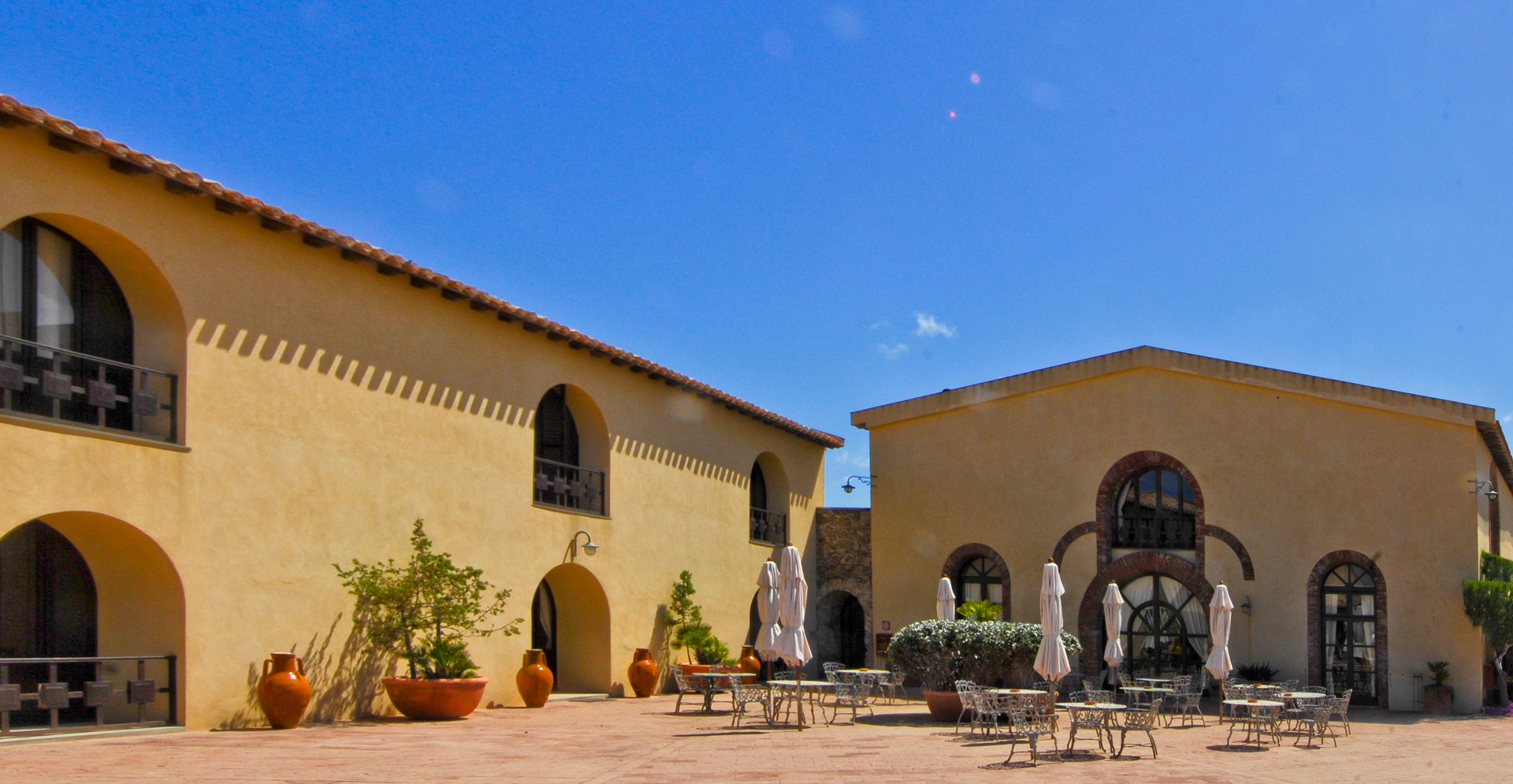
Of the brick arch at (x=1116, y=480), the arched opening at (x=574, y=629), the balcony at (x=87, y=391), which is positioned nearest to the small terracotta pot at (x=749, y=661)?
the arched opening at (x=574, y=629)

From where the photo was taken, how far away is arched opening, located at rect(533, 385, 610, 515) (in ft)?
65.6

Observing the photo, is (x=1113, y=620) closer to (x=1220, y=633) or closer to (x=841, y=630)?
(x=1220, y=633)

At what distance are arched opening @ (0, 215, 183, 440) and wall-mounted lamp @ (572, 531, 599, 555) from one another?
25.3ft

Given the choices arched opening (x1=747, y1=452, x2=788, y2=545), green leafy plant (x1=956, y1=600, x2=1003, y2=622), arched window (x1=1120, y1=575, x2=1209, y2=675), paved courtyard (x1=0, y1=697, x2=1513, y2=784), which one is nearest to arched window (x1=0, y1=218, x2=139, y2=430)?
paved courtyard (x1=0, y1=697, x2=1513, y2=784)

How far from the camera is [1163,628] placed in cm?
2245

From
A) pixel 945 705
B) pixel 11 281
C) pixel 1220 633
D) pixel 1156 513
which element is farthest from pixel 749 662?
pixel 11 281

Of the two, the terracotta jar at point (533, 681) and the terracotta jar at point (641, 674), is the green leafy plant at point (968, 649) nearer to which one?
the terracotta jar at point (641, 674)

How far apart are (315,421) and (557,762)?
558 centimetres

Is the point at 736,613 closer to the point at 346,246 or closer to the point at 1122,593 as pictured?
the point at 1122,593

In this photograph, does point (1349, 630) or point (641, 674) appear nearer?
point (641, 674)

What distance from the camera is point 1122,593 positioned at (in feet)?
75.7

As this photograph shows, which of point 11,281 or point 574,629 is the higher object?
point 11,281

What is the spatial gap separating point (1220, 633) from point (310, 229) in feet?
44.2

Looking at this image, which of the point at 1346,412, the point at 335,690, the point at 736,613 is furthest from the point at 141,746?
the point at 1346,412
